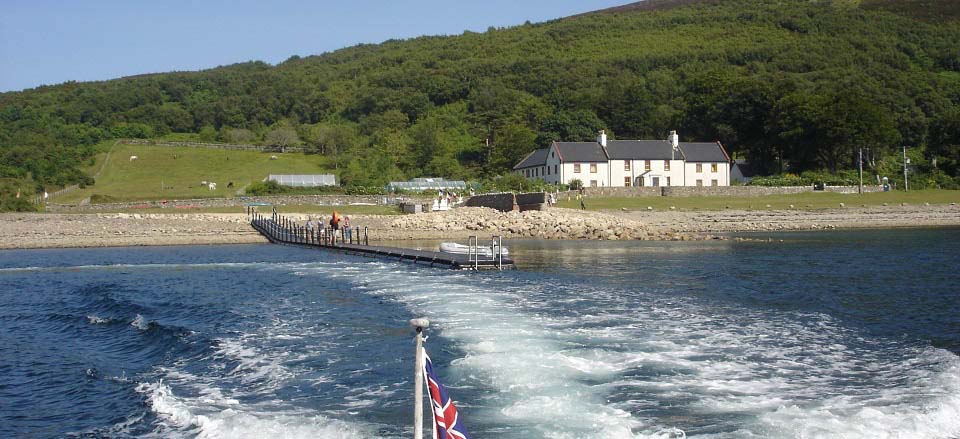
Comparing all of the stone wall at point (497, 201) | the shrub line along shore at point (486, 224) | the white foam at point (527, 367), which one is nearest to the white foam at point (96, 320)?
the white foam at point (527, 367)

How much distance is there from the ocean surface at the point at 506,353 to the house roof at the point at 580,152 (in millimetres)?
49965

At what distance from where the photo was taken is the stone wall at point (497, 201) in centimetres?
5856

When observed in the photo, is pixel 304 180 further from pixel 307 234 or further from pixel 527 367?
pixel 527 367

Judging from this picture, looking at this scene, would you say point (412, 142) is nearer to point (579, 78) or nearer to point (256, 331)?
point (579, 78)

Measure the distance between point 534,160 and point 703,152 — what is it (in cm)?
1703

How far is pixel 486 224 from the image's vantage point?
51594 millimetres

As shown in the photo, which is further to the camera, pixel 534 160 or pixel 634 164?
pixel 534 160

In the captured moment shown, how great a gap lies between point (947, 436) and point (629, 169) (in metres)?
70.5

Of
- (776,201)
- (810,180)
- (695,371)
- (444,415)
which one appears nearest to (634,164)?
(810,180)

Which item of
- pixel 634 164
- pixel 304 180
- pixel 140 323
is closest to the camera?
pixel 140 323

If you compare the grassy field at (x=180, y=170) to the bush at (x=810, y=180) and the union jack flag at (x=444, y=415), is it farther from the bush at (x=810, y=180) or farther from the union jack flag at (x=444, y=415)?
the union jack flag at (x=444, y=415)

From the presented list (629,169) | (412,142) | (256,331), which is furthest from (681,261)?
(412,142)

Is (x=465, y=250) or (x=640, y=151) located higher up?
(x=640, y=151)

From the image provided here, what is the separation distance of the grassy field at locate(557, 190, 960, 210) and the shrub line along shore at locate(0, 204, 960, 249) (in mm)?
2498
